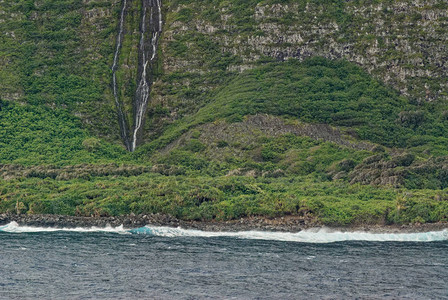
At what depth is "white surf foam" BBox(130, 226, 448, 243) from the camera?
5453 inches

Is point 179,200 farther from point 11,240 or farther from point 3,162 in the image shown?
point 3,162

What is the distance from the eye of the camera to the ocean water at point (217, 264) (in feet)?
327

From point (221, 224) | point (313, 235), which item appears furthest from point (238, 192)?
point (313, 235)

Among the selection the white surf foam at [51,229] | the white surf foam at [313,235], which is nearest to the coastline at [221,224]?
the white surf foam at [51,229]

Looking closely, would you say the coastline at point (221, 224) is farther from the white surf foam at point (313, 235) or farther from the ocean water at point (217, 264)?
the ocean water at point (217, 264)

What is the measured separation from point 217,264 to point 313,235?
30269 millimetres

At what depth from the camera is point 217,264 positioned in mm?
114938

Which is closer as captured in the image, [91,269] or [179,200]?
[91,269]

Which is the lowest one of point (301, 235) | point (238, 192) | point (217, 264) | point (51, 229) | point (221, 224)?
point (217, 264)

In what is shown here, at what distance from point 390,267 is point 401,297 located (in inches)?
661

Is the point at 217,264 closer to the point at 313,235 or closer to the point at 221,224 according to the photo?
the point at 313,235

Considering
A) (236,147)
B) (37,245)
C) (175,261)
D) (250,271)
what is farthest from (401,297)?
(236,147)

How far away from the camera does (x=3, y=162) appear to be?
197 m

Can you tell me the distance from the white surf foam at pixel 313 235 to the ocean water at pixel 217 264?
0.17 meters
